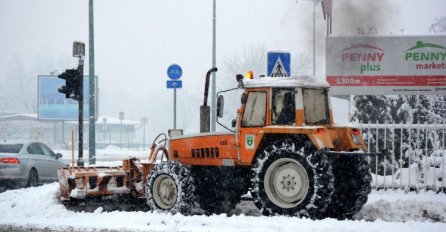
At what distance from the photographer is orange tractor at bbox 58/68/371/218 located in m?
10.3

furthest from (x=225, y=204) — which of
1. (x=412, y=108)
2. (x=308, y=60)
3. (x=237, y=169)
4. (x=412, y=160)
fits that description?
(x=308, y=60)

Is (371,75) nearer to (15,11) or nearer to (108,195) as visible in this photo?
(108,195)

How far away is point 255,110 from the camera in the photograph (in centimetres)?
1120

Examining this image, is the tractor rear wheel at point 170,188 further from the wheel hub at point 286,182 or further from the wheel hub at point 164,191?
the wheel hub at point 286,182

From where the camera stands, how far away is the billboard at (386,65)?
57.5 feet

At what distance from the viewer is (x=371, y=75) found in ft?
58.5

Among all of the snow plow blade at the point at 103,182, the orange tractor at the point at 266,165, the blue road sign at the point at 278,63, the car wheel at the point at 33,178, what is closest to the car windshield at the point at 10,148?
the car wheel at the point at 33,178

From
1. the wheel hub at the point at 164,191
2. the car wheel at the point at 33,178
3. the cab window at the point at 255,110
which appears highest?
the cab window at the point at 255,110

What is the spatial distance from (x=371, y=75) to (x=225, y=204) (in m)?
7.42

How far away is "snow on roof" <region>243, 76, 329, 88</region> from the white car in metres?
9.03

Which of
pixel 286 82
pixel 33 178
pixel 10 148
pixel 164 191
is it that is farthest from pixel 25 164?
pixel 286 82

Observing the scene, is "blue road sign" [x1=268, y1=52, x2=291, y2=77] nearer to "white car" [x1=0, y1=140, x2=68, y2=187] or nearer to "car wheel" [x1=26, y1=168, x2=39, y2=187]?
"white car" [x1=0, y1=140, x2=68, y2=187]

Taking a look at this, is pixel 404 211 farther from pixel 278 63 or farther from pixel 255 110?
pixel 278 63

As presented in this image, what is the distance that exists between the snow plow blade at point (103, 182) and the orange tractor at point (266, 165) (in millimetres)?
19
